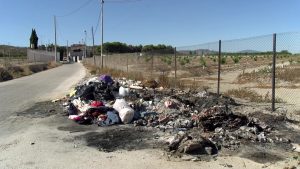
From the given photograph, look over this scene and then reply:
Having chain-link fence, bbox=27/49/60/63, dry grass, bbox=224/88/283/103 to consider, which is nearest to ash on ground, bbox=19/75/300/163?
dry grass, bbox=224/88/283/103

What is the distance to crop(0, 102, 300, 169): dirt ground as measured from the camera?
7.41m

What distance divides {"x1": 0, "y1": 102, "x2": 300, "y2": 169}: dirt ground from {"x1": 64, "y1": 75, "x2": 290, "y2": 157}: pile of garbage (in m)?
0.32

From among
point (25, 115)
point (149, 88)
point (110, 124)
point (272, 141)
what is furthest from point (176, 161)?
point (149, 88)

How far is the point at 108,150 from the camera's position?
8453 millimetres

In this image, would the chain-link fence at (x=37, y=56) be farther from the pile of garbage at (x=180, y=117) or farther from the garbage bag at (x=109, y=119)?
the garbage bag at (x=109, y=119)

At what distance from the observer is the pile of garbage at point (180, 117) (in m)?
8.44

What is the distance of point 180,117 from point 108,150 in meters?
3.13

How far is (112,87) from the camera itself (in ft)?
50.1

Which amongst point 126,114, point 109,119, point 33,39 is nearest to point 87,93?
point 109,119

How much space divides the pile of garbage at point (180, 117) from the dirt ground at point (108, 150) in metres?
0.32

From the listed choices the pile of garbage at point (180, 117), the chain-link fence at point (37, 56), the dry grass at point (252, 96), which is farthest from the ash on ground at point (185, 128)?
the chain-link fence at point (37, 56)

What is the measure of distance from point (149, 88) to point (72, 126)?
6.99 meters

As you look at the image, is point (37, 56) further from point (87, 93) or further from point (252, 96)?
point (252, 96)

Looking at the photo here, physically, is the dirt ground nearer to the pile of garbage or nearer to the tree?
the pile of garbage
